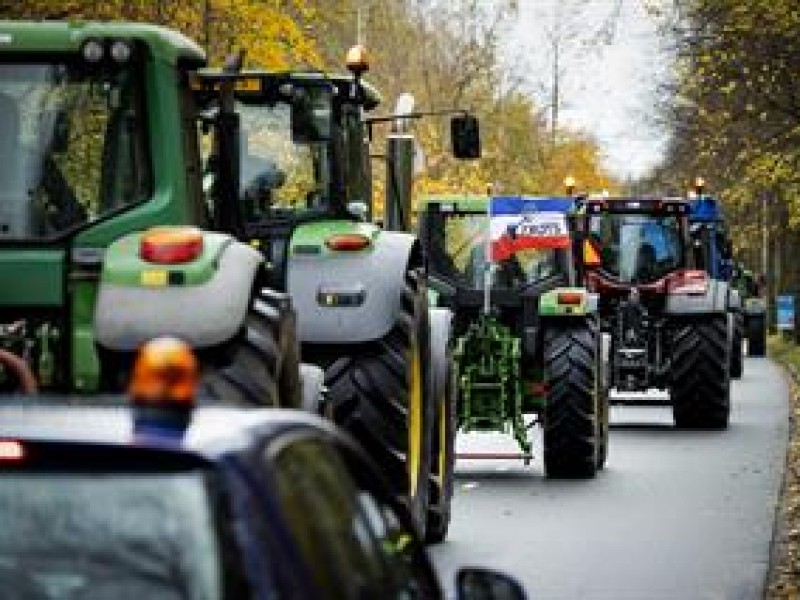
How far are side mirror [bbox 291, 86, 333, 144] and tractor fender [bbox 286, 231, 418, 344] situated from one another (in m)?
0.78

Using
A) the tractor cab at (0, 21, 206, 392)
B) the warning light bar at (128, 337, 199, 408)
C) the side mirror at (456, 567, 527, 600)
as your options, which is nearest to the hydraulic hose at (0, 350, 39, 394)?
the tractor cab at (0, 21, 206, 392)

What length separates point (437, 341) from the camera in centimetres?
1431

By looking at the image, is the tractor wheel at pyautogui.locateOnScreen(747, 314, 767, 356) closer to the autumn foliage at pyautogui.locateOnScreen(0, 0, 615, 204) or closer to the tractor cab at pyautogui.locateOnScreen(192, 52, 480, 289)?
the autumn foliage at pyautogui.locateOnScreen(0, 0, 615, 204)

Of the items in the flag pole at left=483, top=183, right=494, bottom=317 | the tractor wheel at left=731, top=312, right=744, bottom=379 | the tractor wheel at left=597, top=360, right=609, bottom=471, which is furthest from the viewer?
the tractor wheel at left=731, top=312, right=744, bottom=379

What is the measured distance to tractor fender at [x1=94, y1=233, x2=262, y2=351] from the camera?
8.76m

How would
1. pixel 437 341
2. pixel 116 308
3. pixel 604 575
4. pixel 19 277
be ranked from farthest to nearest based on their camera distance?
pixel 437 341 < pixel 604 575 < pixel 19 277 < pixel 116 308

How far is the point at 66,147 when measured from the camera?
31.6 feet

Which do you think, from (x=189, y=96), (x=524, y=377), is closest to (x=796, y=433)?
(x=524, y=377)

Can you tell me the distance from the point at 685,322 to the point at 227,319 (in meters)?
17.3

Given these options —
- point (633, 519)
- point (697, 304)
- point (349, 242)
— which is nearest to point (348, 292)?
point (349, 242)

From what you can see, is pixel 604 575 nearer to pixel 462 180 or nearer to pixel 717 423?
pixel 717 423

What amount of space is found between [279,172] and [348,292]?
57.0 inches

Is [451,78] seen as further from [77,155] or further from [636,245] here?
[77,155]

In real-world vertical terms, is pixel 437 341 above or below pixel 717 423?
above
